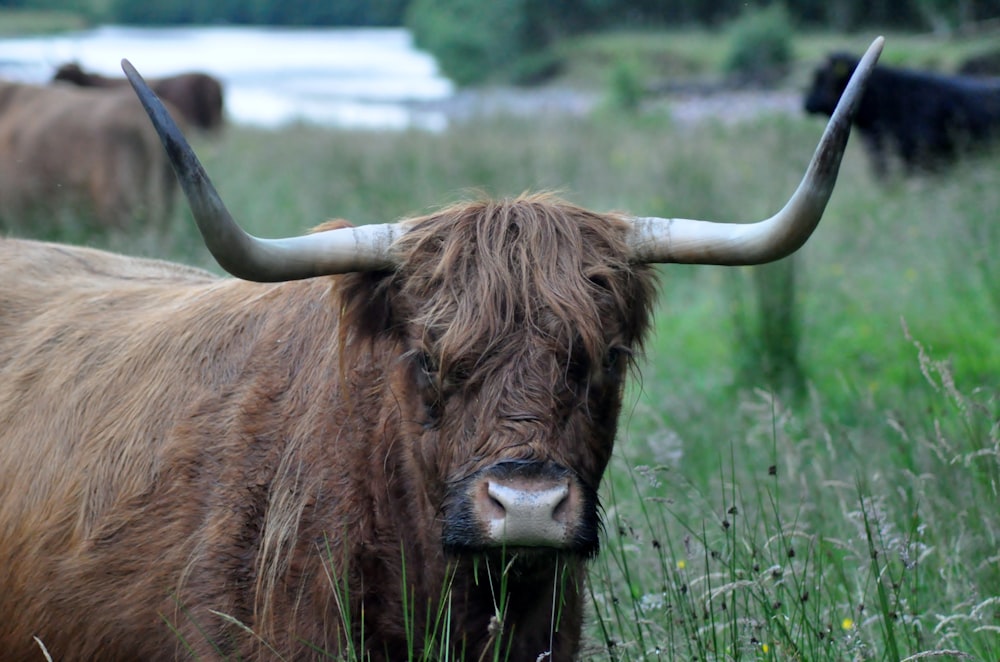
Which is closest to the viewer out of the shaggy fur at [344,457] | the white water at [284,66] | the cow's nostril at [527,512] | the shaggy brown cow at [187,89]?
the cow's nostril at [527,512]

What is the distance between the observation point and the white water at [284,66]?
54.6 feet

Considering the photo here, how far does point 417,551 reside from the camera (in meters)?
2.84

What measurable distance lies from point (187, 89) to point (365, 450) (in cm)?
1351

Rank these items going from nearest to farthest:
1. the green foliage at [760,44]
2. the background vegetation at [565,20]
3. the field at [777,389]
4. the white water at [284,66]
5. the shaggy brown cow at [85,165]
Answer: the field at [777,389]
the shaggy brown cow at [85,165]
the white water at [284,66]
the background vegetation at [565,20]
the green foliage at [760,44]

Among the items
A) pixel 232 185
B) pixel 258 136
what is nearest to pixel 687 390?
pixel 232 185

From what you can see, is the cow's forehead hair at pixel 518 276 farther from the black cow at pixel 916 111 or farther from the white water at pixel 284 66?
the white water at pixel 284 66

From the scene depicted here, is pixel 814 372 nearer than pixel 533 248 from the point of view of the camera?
No

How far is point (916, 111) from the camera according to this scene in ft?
40.9

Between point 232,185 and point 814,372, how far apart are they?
8407 millimetres

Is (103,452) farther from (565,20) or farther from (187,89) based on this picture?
(565,20)

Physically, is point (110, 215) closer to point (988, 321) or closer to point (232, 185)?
point (232, 185)

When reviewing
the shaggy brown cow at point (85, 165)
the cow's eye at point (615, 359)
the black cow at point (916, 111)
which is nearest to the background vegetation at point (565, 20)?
the shaggy brown cow at point (85, 165)

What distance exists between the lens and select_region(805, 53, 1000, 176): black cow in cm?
1185

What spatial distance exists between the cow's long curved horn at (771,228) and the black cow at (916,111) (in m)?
9.74
